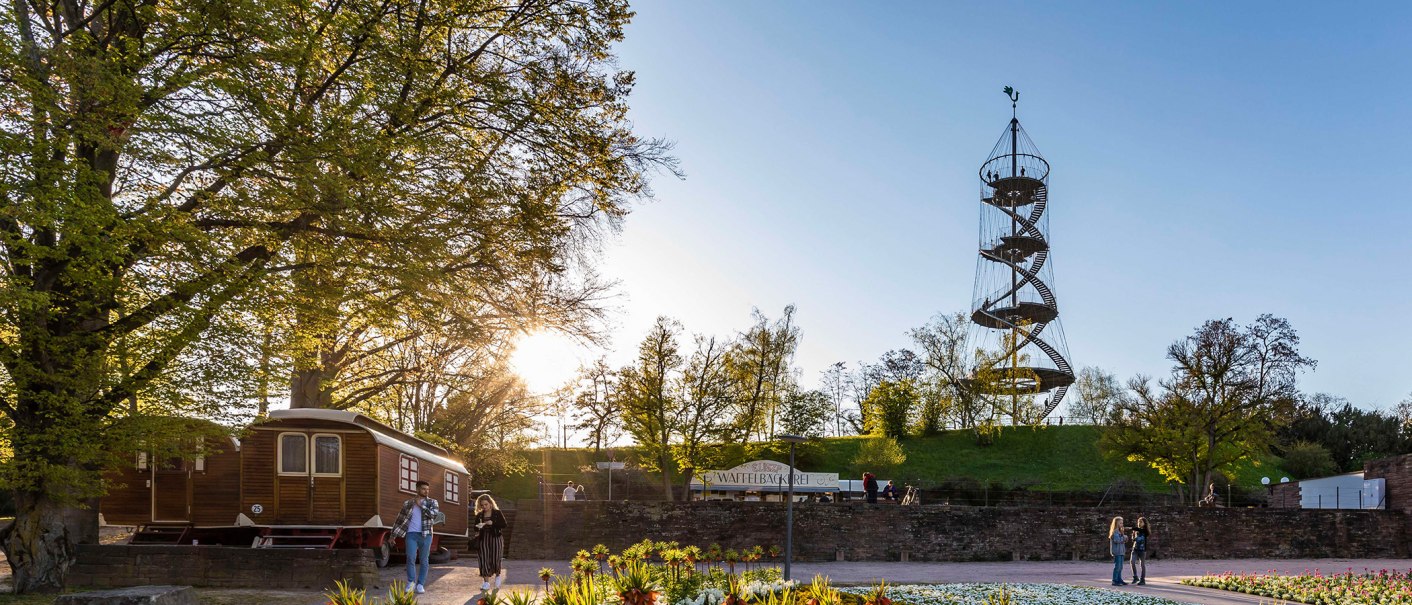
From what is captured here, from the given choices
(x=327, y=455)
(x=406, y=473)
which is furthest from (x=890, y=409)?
(x=327, y=455)

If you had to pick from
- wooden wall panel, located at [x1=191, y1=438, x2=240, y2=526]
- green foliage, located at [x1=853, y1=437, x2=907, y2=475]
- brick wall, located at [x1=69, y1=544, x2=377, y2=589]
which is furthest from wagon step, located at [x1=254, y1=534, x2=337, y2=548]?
green foliage, located at [x1=853, y1=437, x2=907, y2=475]

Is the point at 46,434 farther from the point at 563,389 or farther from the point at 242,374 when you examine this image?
the point at 563,389

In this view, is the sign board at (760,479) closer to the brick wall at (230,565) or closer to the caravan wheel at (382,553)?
the caravan wheel at (382,553)

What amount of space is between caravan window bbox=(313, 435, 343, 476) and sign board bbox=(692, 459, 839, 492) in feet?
72.8

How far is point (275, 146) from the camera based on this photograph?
14.1 m

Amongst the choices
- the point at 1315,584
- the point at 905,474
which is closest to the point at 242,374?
the point at 1315,584

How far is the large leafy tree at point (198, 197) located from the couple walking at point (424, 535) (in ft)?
9.84

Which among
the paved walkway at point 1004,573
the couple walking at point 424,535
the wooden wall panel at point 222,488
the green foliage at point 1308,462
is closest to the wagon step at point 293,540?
the wooden wall panel at point 222,488

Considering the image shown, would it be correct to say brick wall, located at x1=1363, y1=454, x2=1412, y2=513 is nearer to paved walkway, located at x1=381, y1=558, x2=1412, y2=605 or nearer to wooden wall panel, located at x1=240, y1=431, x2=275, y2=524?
paved walkway, located at x1=381, y1=558, x2=1412, y2=605

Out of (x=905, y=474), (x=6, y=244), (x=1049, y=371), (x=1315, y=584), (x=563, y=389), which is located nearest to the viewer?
(x=6, y=244)

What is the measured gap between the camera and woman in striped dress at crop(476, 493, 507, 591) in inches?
586

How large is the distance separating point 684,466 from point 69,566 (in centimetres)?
A: 2773

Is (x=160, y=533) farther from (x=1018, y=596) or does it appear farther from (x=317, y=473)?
(x=1018, y=596)

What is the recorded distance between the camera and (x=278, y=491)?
17.6 m
